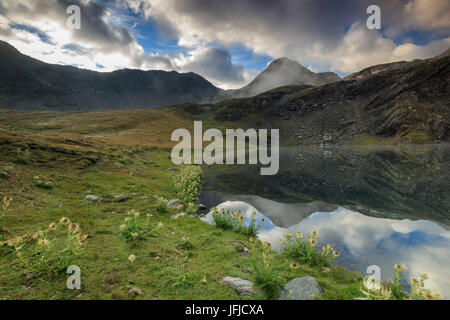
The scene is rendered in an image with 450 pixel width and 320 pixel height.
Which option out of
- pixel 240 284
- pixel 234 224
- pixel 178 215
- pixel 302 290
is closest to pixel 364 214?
pixel 234 224

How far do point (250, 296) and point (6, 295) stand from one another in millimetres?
5920

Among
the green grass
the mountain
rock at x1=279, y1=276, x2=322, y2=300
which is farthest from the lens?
the mountain

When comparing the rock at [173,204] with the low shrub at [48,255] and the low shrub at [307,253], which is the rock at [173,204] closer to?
the low shrub at [48,255]

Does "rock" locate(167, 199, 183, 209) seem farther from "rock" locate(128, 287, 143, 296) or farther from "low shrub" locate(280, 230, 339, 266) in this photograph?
"rock" locate(128, 287, 143, 296)

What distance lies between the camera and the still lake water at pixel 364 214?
380 inches

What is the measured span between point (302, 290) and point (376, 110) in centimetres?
16139

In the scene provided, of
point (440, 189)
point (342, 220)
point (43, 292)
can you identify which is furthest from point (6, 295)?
point (440, 189)

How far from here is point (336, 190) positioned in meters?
23.9

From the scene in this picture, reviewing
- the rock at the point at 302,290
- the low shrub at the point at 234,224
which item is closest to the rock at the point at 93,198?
the low shrub at the point at 234,224

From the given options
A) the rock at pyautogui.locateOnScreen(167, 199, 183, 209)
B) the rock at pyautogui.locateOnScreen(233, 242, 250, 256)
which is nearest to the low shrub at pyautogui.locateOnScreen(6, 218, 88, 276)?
the rock at pyautogui.locateOnScreen(233, 242, 250, 256)

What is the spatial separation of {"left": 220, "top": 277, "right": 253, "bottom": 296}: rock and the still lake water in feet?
15.5

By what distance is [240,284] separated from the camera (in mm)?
6203

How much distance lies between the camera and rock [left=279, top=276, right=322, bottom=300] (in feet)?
17.8

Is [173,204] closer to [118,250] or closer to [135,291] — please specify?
[118,250]
